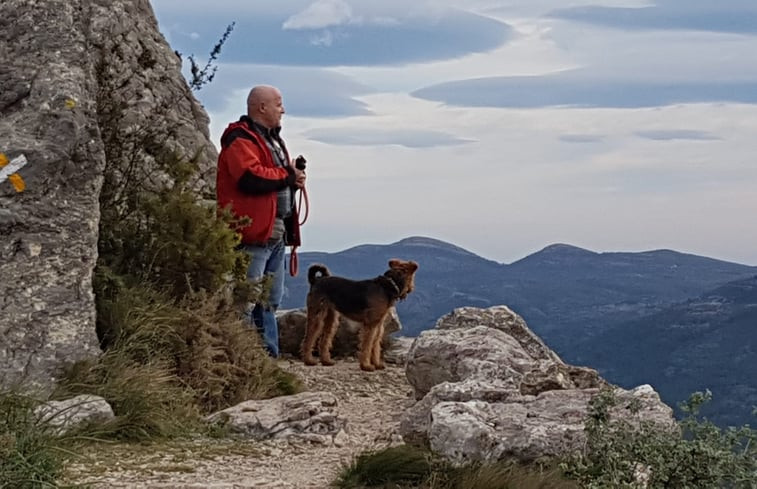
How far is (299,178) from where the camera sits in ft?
34.8

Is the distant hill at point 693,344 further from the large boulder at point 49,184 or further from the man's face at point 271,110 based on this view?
the large boulder at point 49,184

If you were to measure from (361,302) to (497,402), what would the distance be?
4276 millimetres

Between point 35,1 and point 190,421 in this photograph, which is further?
point 35,1

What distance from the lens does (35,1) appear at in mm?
Answer: 9195

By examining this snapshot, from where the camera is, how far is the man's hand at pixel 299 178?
10.5 m

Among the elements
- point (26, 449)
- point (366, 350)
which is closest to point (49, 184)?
point (26, 449)

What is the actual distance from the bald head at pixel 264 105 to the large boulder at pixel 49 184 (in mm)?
1446

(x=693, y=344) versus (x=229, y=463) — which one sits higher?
(x=229, y=463)

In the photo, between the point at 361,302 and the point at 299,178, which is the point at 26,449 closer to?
the point at 299,178

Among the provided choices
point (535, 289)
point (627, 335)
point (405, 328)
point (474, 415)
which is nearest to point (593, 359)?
point (627, 335)

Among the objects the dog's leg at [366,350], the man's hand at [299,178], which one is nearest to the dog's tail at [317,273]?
the dog's leg at [366,350]

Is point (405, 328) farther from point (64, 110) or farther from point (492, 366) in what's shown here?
point (64, 110)

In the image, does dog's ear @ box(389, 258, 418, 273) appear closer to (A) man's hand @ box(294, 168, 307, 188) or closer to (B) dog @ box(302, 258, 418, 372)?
(B) dog @ box(302, 258, 418, 372)

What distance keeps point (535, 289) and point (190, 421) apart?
588 ft
